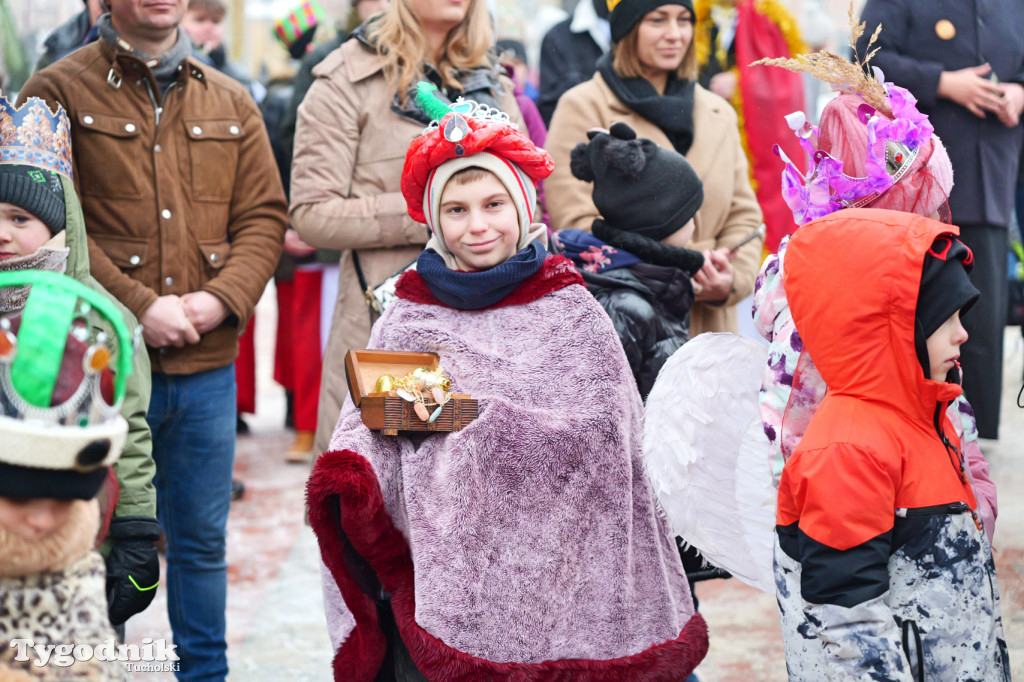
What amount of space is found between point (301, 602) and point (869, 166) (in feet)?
9.80

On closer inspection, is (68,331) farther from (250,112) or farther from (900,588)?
(250,112)

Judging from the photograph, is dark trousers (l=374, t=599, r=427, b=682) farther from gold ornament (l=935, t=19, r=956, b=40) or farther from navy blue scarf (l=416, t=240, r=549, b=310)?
gold ornament (l=935, t=19, r=956, b=40)

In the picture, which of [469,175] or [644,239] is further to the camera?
[644,239]

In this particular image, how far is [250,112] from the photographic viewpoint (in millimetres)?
3809

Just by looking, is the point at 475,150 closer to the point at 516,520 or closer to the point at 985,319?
the point at 516,520

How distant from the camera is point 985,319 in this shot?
15.2 ft

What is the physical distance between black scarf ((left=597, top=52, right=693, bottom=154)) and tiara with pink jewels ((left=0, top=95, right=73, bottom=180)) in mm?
2006

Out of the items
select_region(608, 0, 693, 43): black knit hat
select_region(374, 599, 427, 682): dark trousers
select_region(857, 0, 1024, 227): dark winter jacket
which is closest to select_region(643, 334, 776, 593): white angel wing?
select_region(374, 599, 427, 682): dark trousers

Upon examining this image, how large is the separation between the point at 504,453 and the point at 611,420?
0.96ft

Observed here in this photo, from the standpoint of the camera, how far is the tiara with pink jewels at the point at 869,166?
2.70 meters

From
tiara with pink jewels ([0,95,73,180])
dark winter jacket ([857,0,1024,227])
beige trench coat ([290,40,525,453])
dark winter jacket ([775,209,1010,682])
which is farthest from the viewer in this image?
dark winter jacket ([857,0,1024,227])

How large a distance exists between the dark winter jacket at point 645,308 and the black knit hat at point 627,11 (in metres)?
1.22

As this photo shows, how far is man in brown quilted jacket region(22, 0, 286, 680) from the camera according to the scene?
136 inches

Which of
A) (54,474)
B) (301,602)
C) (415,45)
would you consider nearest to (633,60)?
(415,45)
